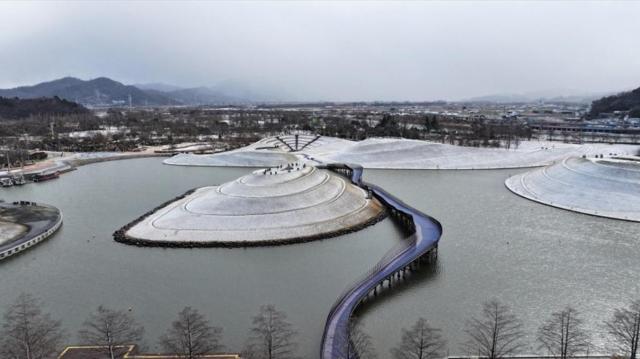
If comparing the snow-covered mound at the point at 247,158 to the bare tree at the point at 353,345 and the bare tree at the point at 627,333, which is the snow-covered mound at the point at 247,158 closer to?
Result: the bare tree at the point at 353,345

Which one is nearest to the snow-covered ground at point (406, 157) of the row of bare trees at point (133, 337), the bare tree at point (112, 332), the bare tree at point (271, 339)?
the bare tree at point (271, 339)

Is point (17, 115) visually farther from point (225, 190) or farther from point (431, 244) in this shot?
point (431, 244)

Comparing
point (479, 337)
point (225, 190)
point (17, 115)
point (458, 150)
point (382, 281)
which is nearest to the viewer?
point (479, 337)

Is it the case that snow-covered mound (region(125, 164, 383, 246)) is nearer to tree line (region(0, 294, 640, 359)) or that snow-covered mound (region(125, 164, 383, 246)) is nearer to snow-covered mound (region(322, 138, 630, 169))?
tree line (region(0, 294, 640, 359))

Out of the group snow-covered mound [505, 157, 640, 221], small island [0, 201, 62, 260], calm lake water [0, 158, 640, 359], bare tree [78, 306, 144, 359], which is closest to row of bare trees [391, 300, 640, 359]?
calm lake water [0, 158, 640, 359]

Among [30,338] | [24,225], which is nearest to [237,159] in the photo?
[24,225]

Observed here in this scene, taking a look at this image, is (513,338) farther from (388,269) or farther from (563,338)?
(388,269)

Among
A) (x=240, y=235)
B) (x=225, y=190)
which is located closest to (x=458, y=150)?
(x=225, y=190)
